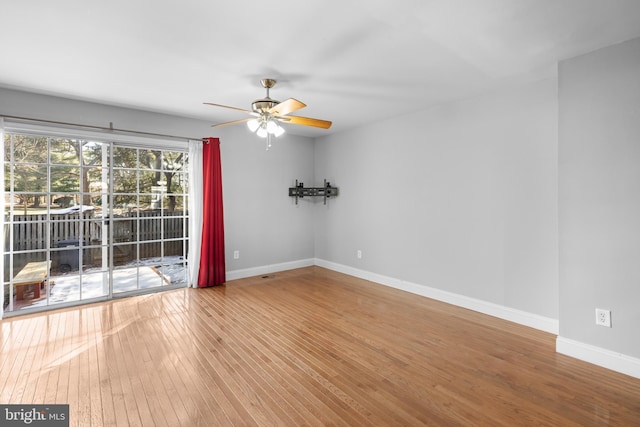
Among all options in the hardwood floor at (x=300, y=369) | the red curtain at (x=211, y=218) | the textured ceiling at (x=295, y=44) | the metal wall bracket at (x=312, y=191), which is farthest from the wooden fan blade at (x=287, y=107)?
the metal wall bracket at (x=312, y=191)

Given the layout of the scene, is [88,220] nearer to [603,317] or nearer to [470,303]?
[470,303]

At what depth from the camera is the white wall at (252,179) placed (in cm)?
421

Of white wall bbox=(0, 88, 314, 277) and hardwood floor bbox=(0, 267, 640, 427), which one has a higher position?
white wall bbox=(0, 88, 314, 277)

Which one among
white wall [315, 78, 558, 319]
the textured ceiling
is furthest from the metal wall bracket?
the textured ceiling

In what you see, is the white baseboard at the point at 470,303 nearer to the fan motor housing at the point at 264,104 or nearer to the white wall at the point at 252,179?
the white wall at the point at 252,179

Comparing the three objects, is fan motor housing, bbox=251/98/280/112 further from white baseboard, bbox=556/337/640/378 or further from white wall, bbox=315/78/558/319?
white baseboard, bbox=556/337/640/378

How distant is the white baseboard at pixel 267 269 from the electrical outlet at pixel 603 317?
173 inches

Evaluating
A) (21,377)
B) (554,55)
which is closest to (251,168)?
(21,377)

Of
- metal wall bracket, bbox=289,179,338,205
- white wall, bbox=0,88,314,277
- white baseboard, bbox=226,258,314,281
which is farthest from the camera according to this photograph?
metal wall bracket, bbox=289,179,338,205

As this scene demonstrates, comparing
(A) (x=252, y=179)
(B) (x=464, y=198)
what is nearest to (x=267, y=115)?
(A) (x=252, y=179)

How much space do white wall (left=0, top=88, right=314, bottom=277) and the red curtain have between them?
25 centimetres

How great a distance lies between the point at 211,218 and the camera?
15.6ft

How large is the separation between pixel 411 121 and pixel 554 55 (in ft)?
6.32

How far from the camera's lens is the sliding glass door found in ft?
11.9
